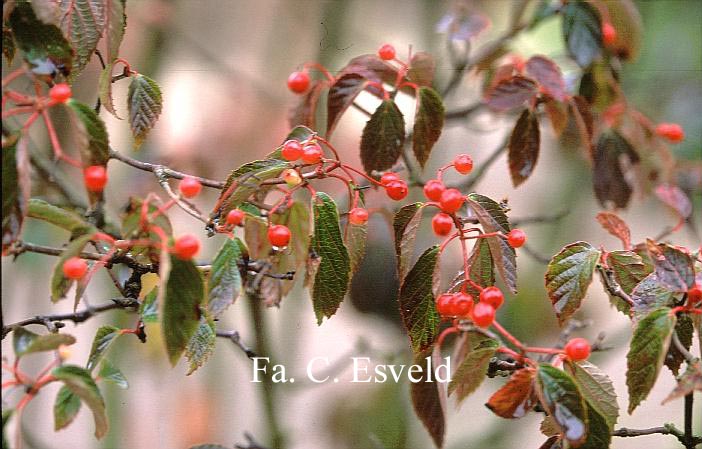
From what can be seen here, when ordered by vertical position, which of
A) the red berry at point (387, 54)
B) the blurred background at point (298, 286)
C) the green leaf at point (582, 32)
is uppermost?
the green leaf at point (582, 32)

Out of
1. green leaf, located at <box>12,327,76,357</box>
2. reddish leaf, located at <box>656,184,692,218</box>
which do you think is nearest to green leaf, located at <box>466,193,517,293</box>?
green leaf, located at <box>12,327,76,357</box>

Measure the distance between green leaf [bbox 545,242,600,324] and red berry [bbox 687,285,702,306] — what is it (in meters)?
0.06

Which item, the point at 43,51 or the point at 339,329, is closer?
the point at 43,51

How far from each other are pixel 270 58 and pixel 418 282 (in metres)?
0.46

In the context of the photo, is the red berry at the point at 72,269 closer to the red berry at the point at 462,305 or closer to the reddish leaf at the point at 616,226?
the red berry at the point at 462,305

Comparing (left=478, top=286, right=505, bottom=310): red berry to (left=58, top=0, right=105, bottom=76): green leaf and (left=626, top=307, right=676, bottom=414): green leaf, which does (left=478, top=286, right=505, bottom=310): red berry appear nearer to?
(left=626, top=307, right=676, bottom=414): green leaf

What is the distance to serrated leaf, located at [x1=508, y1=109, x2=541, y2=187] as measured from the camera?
0.57 meters

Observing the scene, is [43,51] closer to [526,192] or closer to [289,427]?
[289,427]

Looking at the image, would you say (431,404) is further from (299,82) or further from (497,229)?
(299,82)

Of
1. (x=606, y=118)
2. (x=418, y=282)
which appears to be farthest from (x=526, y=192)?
(x=418, y=282)

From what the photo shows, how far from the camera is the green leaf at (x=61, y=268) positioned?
31cm

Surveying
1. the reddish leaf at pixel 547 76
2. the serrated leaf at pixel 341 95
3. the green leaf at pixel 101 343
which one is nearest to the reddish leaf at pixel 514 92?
the reddish leaf at pixel 547 76

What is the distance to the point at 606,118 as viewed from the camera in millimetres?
706

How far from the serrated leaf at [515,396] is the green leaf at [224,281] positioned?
138mm
